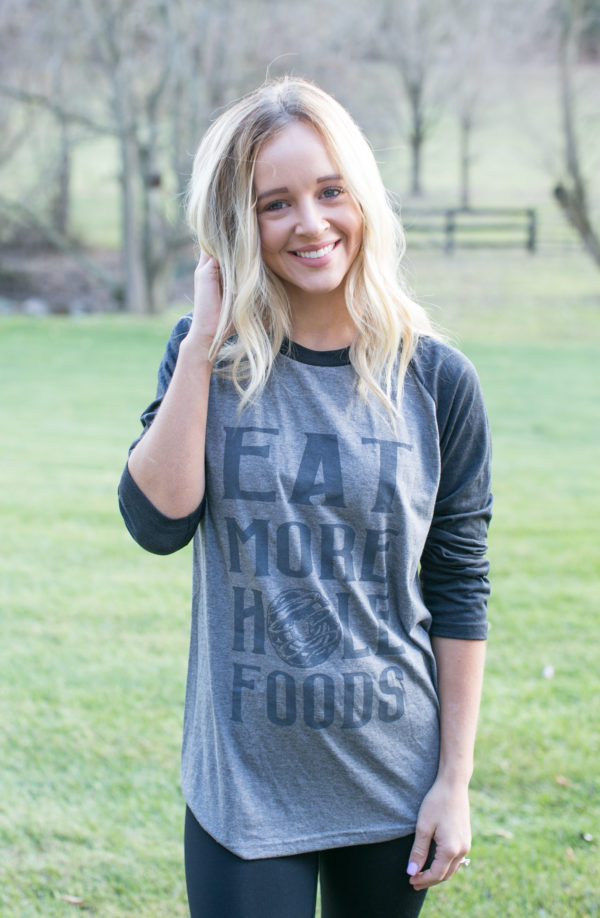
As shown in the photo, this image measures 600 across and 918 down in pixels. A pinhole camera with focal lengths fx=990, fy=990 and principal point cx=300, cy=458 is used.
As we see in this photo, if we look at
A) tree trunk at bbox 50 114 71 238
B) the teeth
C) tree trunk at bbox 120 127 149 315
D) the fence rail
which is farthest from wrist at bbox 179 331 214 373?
the fence rail

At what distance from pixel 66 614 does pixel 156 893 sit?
85.7 inches

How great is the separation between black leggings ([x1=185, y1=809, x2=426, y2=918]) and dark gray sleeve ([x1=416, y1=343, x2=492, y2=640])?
1.34 feet

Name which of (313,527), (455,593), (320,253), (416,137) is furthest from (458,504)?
(416,137)

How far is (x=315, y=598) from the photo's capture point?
1.62 meters

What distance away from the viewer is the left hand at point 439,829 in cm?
168

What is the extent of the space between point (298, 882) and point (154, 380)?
10459 millimetres

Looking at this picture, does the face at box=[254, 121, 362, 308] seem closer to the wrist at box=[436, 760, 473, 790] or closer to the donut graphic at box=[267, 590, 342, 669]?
the donut graphic at box=[267, 590, 342, 669]

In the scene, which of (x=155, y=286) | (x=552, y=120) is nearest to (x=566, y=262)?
(x=552, y=120)

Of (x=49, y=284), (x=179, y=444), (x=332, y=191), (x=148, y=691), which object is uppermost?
(x=332, y=191)

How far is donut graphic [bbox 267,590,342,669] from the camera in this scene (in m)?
1.62

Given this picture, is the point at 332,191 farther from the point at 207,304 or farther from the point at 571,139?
the point at 571,139

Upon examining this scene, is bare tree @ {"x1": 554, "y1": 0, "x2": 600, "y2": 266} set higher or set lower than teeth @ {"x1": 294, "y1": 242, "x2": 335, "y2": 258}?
higher

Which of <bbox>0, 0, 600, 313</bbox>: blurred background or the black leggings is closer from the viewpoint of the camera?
the black leggings

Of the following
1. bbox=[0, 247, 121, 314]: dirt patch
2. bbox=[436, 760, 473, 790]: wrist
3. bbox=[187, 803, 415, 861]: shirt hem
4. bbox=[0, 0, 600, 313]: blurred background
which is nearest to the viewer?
bbox=[187, 803, 415, 861]: shirt hem
